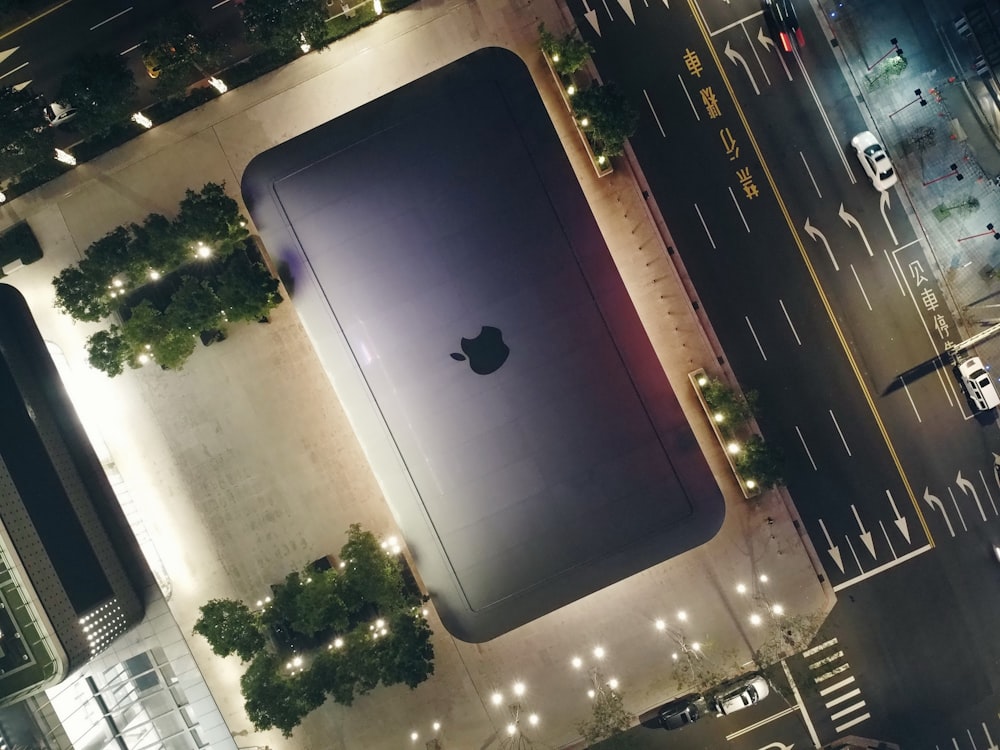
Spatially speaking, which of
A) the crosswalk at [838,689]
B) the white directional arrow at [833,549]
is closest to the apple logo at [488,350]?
the white directional arrow at [833,549]

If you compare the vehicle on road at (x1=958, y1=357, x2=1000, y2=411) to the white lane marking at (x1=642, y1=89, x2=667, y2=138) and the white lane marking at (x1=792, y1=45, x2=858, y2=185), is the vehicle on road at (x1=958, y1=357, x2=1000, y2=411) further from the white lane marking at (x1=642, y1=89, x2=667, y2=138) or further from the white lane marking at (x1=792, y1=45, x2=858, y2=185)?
the white lane marking at (x1=642, y1=89, x2=667, y2=138)

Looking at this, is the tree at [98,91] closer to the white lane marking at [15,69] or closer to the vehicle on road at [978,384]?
the white lane marking at [15,69]

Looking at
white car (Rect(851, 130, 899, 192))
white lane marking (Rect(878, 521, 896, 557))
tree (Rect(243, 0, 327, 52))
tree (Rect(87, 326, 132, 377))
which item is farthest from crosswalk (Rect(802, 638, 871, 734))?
tree (Rect(243, 0, 327, 52))

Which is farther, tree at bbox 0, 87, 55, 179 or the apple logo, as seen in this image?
tree at bbox 0, 87, 55, 179

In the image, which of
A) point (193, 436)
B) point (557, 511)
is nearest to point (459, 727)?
point (557, 511)

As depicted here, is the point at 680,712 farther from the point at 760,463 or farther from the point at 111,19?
the point at 111,19

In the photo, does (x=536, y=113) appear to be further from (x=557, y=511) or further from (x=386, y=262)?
(x=557, y=511)
